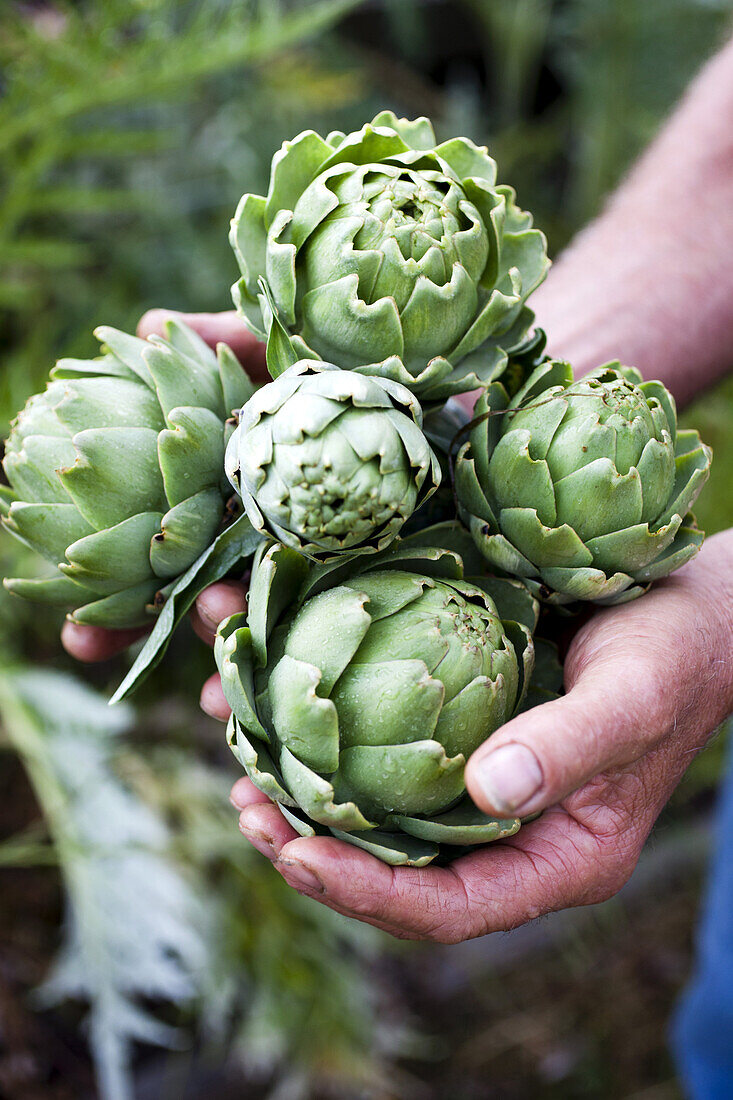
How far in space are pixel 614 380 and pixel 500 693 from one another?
0.75 ft

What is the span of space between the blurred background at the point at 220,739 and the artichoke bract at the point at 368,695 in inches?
24.7

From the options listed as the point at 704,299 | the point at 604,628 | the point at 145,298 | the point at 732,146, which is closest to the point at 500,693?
the point at 604,628

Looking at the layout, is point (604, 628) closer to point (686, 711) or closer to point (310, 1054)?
point (686, 711)

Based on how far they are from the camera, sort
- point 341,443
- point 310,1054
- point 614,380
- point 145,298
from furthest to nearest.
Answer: point 145,298
point 310,1054
point 614,380
point 341,443

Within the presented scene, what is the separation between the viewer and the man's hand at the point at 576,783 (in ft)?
1.62

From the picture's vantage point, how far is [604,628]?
620 millimetres

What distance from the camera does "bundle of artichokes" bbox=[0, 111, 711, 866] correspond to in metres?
0.53

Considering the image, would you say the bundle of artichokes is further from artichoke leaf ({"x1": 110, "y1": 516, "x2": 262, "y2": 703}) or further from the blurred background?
the blurred background

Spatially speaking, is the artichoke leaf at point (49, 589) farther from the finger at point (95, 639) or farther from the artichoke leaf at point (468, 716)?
the artichoke leaf at point (468, 716)

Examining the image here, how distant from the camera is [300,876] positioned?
1.78 ft

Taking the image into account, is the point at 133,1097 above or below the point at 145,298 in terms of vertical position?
below

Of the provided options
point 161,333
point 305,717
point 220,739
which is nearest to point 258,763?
point 305,717

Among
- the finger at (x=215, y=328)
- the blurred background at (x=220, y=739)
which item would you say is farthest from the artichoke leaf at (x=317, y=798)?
the blurred background at (x=220, y=739)

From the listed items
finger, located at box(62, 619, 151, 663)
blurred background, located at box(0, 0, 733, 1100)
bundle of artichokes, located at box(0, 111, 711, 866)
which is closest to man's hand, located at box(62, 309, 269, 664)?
finger, located at box(62, 619, 151, 663)
